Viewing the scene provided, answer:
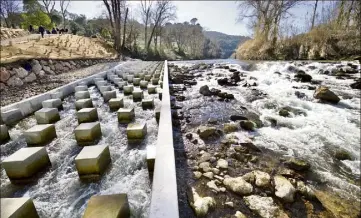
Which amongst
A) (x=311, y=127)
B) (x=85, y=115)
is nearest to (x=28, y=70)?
(x=85, y=115)

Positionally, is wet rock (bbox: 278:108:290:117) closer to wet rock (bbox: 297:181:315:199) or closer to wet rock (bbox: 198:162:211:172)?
wet rock (bbox: 297:181:315:199)

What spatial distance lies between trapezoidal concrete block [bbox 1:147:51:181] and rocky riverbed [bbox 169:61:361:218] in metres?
1.43

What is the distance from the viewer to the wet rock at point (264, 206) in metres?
1.75

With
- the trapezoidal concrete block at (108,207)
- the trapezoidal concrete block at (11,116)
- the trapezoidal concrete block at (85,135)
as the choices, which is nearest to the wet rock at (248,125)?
the trapezoidal concrete block at (85,135)

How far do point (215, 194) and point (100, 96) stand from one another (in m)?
3.58

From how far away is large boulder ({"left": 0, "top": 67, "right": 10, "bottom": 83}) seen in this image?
6.08m

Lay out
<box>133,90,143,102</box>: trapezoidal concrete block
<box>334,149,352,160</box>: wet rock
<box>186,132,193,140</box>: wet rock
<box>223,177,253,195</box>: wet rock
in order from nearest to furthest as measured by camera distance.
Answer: <box>223,177,253,195</box>: wet rock → <box>334,149,352,160</box>: wet rock → <box>186,132,193,140</box>: wet rock → <box>133,90,143,102</box>: trapezoidal concrete block

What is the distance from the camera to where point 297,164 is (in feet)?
8.14

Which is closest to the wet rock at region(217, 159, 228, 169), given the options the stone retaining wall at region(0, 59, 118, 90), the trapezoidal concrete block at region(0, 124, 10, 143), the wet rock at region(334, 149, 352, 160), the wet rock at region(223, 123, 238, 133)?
the wet rock at region(223, 123, 238, 133)

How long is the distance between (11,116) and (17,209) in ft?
Result: 8.41

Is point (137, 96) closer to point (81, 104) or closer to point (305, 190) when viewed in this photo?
point (81, 104)

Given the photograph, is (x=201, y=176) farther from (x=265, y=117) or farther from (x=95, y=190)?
(x=265, y=117)

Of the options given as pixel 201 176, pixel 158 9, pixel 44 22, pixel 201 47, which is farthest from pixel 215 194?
pixel 201 47

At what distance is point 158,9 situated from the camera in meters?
29.8
